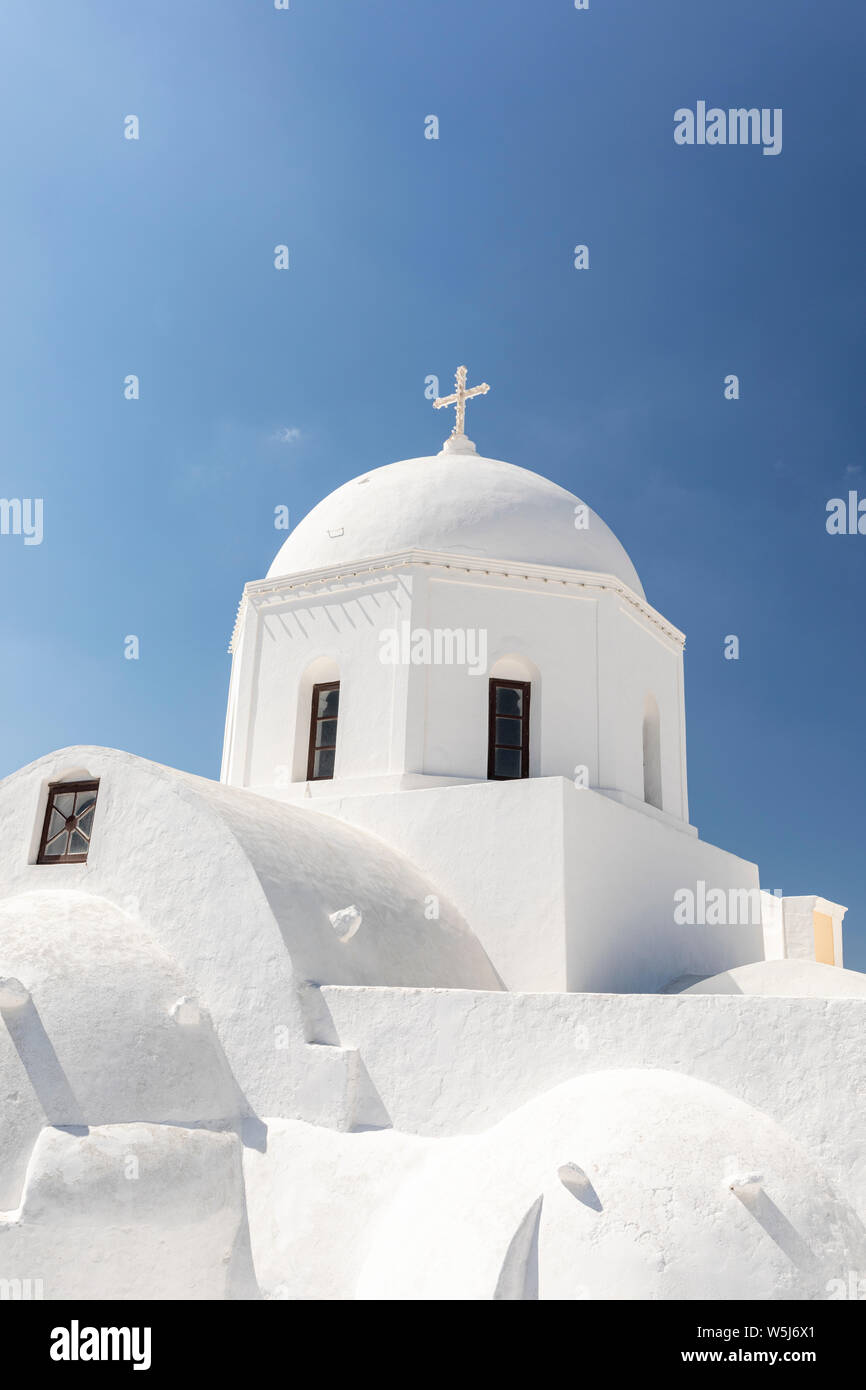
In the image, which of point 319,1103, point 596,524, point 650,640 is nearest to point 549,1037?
point 319,1103

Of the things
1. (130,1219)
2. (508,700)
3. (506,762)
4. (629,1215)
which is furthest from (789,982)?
(130,1219)

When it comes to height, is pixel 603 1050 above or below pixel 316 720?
below

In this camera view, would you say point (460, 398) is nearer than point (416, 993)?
No

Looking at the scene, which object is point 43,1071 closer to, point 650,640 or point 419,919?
point 419,919

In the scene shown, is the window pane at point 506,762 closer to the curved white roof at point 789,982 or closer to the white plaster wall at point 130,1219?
the curved white roof at point 789,982

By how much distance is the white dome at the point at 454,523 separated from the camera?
11344 millimetres

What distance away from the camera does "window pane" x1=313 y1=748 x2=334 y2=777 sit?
1096 cm

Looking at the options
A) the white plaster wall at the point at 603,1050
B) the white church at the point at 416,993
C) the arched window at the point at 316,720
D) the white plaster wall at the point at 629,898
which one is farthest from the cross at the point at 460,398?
the white plaster wall at the point at 603,1050

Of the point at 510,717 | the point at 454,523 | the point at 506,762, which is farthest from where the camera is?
the point at 454,523

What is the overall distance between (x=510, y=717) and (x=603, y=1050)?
4.80m

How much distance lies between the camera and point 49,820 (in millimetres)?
8547

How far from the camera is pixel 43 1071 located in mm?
6176

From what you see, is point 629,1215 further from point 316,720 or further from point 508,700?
point 316,720

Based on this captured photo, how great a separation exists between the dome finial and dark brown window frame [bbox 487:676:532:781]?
3708 mm
